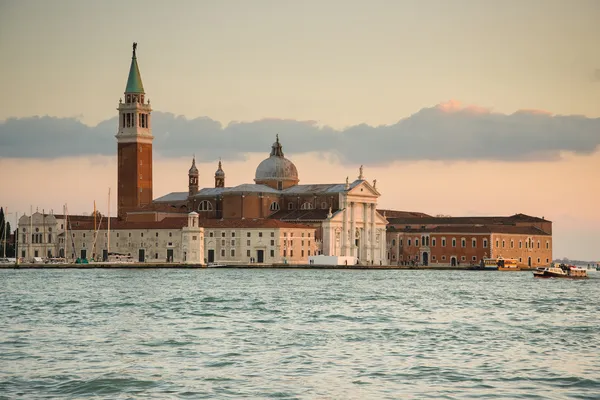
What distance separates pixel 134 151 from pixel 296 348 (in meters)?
62.9

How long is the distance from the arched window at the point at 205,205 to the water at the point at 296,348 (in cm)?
4904

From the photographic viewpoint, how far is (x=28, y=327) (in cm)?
2406

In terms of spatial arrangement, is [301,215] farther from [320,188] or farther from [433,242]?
[433,242]

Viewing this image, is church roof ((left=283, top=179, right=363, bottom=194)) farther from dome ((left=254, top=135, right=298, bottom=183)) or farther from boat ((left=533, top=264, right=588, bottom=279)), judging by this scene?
boat ((left=533, top=264, right=588, bottom=279))

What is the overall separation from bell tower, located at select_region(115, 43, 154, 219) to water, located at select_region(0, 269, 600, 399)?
153 feet

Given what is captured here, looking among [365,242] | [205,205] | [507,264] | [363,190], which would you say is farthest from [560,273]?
[205,205]

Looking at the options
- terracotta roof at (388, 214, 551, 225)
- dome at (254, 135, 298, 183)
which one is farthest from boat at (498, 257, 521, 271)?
dome at (254, 135, 298, 183)

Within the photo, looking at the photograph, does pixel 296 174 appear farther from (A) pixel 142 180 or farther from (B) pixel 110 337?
(B) pixel 110 337

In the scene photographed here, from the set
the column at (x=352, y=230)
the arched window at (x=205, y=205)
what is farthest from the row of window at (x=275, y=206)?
the column at (x=352, y=230)

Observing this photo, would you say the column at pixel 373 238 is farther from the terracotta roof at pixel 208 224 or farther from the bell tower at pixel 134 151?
the bell tower at pixel 134 151

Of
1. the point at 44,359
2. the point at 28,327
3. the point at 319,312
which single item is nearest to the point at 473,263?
the point at 319,312

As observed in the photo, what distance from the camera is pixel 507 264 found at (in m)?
79.1

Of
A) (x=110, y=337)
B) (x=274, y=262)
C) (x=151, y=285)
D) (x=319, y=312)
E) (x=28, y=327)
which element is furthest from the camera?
(x=274, y=262)

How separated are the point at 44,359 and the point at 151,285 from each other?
89.2 ft
